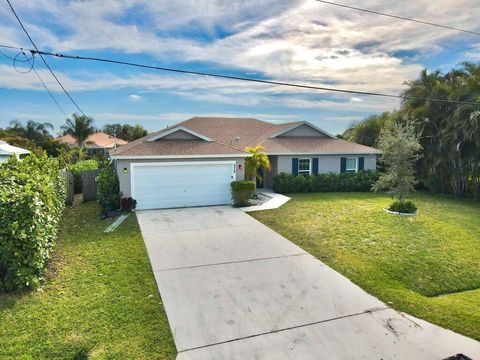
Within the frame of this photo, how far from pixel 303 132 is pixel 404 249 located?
13775mm

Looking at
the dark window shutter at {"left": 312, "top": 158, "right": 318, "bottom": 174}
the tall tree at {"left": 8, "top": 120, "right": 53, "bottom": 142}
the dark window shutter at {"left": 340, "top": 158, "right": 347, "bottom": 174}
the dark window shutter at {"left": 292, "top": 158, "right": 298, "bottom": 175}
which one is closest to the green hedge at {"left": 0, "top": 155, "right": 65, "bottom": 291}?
the dark window shutter at {"left": 292, "top": 158, "right": 298, "bottom": 175}

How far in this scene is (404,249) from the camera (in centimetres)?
867

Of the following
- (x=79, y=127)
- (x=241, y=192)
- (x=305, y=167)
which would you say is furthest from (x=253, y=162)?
(x=79, y=127)

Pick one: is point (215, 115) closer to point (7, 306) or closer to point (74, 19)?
point (74, 19)

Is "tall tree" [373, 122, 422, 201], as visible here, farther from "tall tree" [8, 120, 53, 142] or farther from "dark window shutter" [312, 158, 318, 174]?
"tall tree" [8, 120, 53, 142]

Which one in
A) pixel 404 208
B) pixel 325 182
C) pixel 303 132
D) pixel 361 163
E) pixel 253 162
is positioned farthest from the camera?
pixel 303 132

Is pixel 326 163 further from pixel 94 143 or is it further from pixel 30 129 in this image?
pixel 30 129

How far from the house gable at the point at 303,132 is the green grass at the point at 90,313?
48.2ft

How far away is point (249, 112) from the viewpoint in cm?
2839

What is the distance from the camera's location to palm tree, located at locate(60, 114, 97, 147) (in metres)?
40.2

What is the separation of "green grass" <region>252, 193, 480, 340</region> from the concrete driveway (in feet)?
1.60

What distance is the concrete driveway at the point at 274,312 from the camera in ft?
14.4

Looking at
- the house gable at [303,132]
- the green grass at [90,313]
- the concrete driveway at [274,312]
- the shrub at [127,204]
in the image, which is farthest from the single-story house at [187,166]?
the green grass at [90,313]

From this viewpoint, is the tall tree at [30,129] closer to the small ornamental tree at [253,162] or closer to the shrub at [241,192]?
the small ornamental tree at [253,162]
